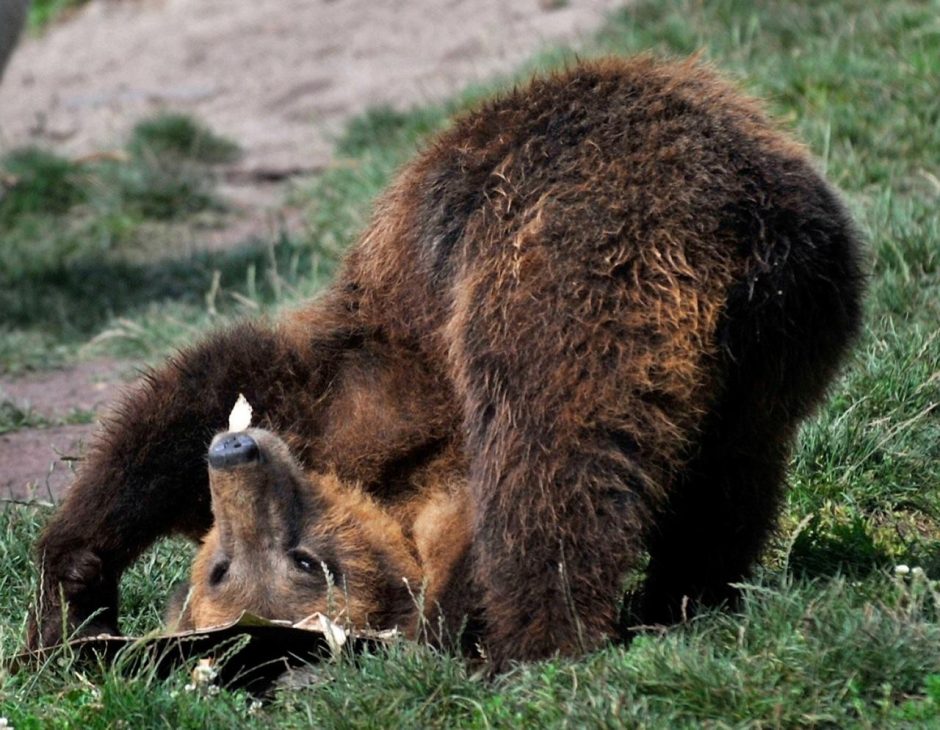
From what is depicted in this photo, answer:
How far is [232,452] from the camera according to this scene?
4.41 meters

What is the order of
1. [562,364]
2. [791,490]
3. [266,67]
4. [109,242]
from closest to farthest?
1. [562,364]
2. [791,490]
3. [109,242]
4. [266,67]

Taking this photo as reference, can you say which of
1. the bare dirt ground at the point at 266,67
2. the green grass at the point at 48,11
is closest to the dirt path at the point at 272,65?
the bare dirt ground at the point at 266,67

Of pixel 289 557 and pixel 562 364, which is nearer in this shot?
pixel 562 364

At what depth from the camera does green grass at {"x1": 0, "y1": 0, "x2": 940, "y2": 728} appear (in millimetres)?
3738

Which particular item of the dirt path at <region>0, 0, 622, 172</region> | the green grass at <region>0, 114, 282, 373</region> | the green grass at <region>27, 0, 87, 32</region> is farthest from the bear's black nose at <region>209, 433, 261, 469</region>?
the green grass at <region>27, 0, 87, 32</region>

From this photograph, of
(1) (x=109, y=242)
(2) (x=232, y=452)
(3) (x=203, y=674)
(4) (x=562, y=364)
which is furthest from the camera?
(1) (x=109, y=242)

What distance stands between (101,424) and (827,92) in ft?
17.4

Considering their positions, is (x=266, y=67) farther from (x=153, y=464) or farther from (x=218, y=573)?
(x=218, y=573)

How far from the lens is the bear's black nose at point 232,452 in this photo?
4.41 m

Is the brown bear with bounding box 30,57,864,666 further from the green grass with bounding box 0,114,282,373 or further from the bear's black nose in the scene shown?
the green grass with bounding box 0,114,282,373

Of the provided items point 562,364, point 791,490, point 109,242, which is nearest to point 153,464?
point 562,364

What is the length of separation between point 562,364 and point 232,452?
1.12m

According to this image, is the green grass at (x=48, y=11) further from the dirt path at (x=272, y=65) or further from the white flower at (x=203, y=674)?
the white flower at (x=203, y=674)

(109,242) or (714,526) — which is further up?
(714,526)
